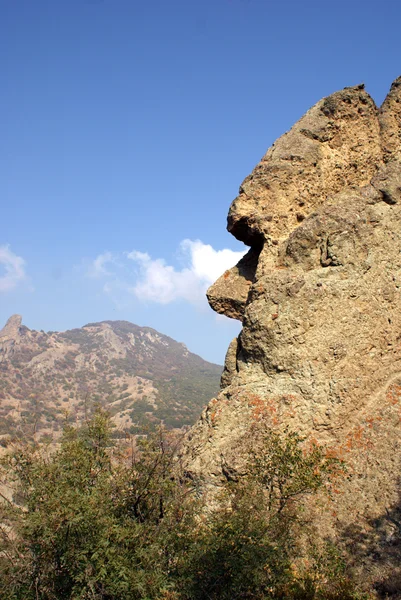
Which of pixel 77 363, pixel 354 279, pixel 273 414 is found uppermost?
pixel 354 279

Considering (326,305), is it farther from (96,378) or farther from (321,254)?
(96,378)

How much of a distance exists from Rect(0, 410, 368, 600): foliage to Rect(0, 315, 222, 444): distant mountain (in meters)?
59.4

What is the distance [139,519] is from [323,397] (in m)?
5.34

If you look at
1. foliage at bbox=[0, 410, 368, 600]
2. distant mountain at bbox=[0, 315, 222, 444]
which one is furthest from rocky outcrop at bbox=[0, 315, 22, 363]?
foliage at bbox=[0, 410, 368, 600]

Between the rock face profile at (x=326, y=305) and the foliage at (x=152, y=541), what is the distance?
193cm

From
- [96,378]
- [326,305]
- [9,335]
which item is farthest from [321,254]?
[9,335]

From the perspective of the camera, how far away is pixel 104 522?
22.2 feet

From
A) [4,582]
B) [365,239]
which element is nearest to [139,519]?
[4,582]

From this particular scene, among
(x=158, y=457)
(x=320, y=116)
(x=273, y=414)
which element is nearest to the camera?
(x=158, y=457)

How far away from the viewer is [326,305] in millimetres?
11586

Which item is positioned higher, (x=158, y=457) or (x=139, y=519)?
(x=158, y=457)

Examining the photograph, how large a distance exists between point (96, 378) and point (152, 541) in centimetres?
12305

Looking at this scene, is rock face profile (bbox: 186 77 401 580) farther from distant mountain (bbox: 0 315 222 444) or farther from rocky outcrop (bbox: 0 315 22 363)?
rocky outcrop (bbox: 0 315 22 363)

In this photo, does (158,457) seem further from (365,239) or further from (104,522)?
(365,239)
